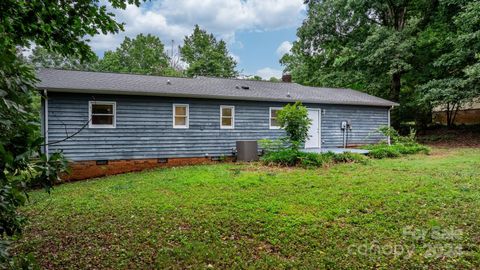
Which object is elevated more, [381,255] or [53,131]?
[53,131]

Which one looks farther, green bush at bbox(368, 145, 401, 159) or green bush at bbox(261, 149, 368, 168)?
green bush at bbox(368, 145, 401, 159)

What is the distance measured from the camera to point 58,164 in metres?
1.98

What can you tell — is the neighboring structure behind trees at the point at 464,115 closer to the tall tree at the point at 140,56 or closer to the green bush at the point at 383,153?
the green bush at the point at 383,153

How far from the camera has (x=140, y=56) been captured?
37031 millimetres

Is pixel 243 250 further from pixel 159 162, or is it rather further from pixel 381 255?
pixel 159 162

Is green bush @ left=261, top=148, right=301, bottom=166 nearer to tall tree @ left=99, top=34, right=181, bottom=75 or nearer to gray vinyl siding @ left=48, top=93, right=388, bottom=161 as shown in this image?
gray vinyl siding @ left=48, top=93, right=388, bottom=161

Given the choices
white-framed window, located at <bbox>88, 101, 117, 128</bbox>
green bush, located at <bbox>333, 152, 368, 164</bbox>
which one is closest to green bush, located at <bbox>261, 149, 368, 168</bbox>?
green bush, located at <bbox>333, 152, 368, 164</bbox>

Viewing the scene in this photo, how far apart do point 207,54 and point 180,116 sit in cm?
2489

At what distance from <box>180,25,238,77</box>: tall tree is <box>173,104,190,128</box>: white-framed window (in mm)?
21579

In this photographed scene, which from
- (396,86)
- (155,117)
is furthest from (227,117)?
(396,86)

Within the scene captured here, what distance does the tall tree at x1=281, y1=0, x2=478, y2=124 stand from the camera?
16.7m

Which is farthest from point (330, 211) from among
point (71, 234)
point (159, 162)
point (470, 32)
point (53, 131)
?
point (470, 32)

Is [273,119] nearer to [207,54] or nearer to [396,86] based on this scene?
[396,86]

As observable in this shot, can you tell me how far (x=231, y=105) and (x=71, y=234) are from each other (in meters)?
7.77
